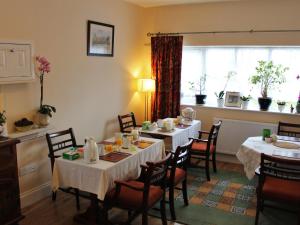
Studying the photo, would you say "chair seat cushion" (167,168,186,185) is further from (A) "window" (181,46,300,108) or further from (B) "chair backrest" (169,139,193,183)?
(A) "window" (181,46,300,108)

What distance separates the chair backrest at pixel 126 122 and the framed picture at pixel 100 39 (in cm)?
102

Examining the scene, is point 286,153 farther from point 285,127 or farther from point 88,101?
point 88,101

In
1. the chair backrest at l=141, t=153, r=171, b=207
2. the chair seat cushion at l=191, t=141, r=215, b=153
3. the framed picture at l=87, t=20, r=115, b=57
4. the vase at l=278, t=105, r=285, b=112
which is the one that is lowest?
the chair seat cushion at l=191, t=141, r=215, b=153

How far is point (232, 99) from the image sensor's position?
5.05 m

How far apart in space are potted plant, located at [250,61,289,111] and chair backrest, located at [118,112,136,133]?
2.08m

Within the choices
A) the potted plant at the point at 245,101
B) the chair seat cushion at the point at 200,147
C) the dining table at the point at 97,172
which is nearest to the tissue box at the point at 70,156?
the dining table at the point at 97,172

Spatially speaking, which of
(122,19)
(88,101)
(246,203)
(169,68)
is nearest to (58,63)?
(88,101)

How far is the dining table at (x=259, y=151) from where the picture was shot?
329cm

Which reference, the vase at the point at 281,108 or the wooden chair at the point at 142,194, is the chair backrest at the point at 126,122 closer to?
the wooden chair at the point at 142,194

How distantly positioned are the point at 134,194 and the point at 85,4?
2624 mm

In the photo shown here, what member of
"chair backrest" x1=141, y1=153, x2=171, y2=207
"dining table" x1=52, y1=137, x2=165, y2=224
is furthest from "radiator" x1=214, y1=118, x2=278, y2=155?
"chair backrest" x1=141, y1=153, x2=171, y2=207

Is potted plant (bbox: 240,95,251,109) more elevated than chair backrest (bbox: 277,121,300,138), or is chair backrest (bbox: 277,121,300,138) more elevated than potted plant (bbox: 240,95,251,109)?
potted plant (bbox: 240,95,251,109)

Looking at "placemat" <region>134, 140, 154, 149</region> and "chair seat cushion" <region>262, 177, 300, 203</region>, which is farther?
"placemat" <region>134, 140, 154, 149</region>

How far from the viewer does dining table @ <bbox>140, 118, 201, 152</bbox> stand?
13.3 feet
